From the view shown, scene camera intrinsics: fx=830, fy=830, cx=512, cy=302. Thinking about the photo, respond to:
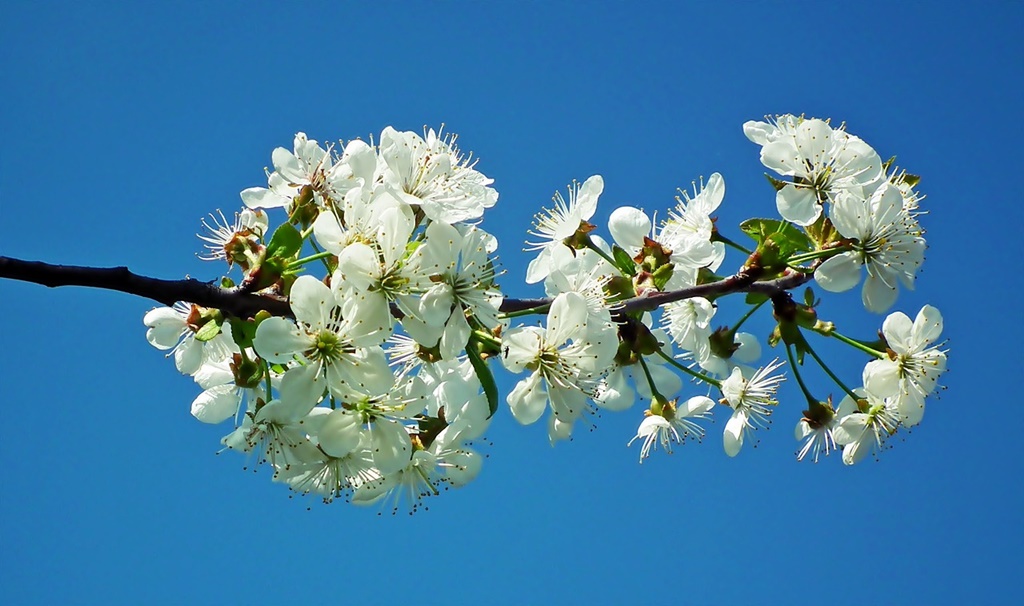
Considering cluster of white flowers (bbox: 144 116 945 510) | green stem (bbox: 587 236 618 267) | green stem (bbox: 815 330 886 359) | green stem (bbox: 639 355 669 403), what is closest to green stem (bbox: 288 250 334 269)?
cluster of white flowers (bbox: 144 116 945 510)

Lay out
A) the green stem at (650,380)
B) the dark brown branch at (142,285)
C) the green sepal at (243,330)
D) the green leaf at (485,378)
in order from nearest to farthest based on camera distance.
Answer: the dark brown branch at (142,285)
the green sepal at (243,330)
the green leaf at (485,378)
the green stem at (650,380)

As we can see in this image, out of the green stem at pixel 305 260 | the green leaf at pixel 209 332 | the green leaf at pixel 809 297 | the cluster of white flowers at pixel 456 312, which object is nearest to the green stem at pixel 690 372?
the cluster of white flowers at pixel 456 312

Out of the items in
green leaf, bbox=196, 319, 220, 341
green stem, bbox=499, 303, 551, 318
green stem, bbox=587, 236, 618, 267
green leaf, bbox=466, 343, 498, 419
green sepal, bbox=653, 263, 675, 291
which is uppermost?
green stem, bbox=587, 236, 618, 267

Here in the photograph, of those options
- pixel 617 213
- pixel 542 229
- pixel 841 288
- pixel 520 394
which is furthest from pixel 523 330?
pixel 841 288

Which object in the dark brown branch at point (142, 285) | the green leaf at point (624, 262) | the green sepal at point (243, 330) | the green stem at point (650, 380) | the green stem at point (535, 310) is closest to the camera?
the dark brown branch at point (142, 285)

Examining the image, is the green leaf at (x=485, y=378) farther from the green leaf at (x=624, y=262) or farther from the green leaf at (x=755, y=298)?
the green leaf at (x=755, y=298)

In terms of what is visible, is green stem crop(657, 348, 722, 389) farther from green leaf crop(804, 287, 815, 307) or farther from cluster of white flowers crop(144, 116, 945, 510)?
green leaf crop(804, 287, 815, 307)

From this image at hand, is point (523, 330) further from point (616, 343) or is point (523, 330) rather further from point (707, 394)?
point (707, 394)
